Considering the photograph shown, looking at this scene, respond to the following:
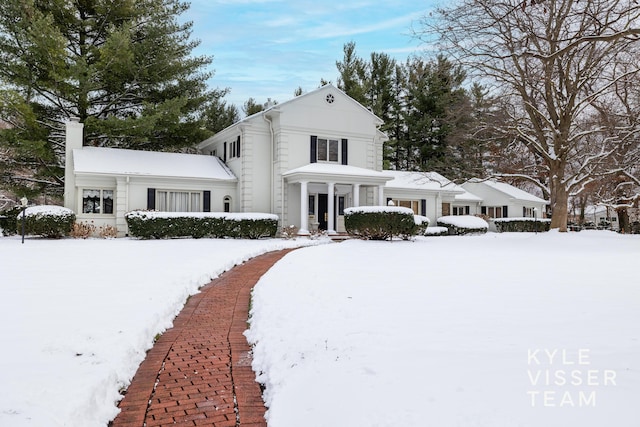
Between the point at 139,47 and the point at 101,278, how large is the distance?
64.3 ft

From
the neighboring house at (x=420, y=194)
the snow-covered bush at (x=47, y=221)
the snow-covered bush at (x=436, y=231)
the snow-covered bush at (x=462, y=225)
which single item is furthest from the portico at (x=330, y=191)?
the snow-covered bush at (x=47, y=221)

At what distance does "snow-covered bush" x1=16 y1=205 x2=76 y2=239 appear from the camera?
16.5 m

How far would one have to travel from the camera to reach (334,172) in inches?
786

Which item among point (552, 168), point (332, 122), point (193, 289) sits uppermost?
point (332, 122)

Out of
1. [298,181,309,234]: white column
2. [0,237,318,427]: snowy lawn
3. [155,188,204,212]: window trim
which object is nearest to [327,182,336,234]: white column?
[298,181,309,234]: white column

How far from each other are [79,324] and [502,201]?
32891 mm

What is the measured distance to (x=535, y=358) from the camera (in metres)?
3.75

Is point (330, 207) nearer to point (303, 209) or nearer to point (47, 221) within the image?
point (303, 209)

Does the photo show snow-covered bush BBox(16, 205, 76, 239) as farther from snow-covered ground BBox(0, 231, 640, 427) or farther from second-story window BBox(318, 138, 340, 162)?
second-story window BBox(318, 138, 340, 162)

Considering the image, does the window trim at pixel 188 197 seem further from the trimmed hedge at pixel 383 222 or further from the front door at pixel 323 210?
the trimmed hedge at pixel 383 222

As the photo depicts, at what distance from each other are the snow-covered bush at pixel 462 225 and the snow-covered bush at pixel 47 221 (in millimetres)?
19082

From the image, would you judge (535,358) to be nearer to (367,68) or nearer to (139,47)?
(139,47)

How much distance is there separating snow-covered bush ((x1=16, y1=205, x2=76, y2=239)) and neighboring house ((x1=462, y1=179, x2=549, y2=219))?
Result: 2670 centimetres

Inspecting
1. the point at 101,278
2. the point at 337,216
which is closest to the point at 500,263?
the point at 101,278
